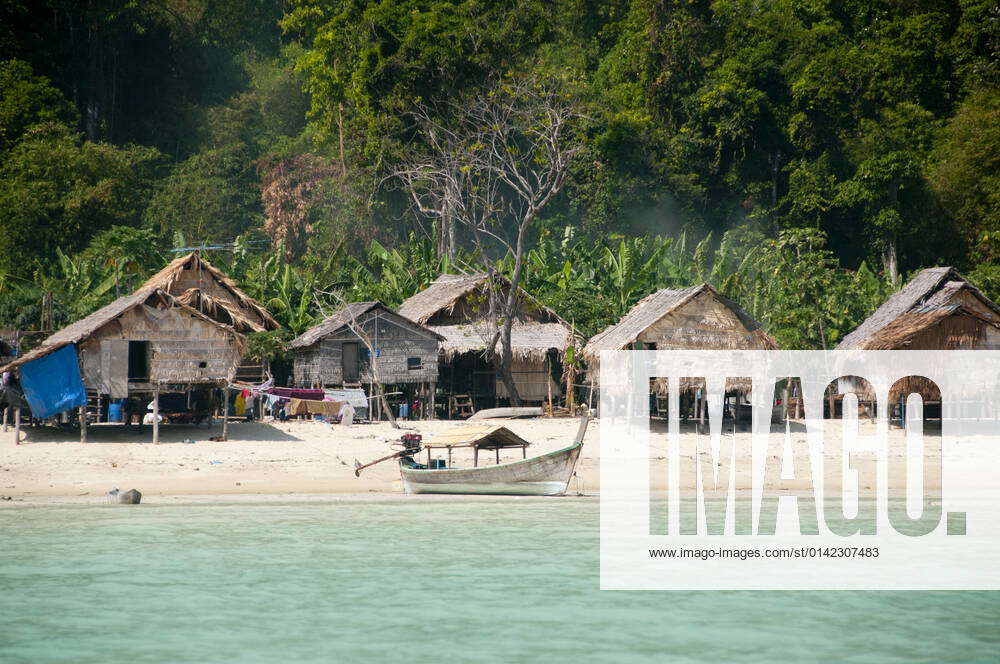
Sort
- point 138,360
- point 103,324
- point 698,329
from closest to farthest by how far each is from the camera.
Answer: point 103,324 → point 138,360 → point 698,329

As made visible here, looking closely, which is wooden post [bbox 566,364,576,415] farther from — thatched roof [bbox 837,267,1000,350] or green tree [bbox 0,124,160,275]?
green tree [bbox 0,124,160,275]

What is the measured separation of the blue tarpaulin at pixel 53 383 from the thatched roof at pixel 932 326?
55.3ft

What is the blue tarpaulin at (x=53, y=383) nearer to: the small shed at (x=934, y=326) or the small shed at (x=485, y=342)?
the small shed at (x=485, y=342)

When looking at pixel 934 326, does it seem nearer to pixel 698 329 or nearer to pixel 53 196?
pixel 698 329

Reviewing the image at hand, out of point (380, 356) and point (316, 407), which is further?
point (380, 356)

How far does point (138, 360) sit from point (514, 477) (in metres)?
9.49

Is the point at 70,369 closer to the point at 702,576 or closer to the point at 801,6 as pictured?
the point at 702,576

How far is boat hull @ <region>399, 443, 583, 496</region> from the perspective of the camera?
18.4 metres

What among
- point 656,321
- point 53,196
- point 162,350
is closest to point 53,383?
point 162,350

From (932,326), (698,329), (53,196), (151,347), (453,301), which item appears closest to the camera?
(151,347)

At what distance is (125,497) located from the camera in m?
18.5

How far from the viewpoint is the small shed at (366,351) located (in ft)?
93.4

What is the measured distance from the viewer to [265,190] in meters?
47.5

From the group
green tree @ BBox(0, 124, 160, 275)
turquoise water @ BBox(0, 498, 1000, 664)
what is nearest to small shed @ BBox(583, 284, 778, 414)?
turquoise water @ BBox(0, 498, 1000, 664)
